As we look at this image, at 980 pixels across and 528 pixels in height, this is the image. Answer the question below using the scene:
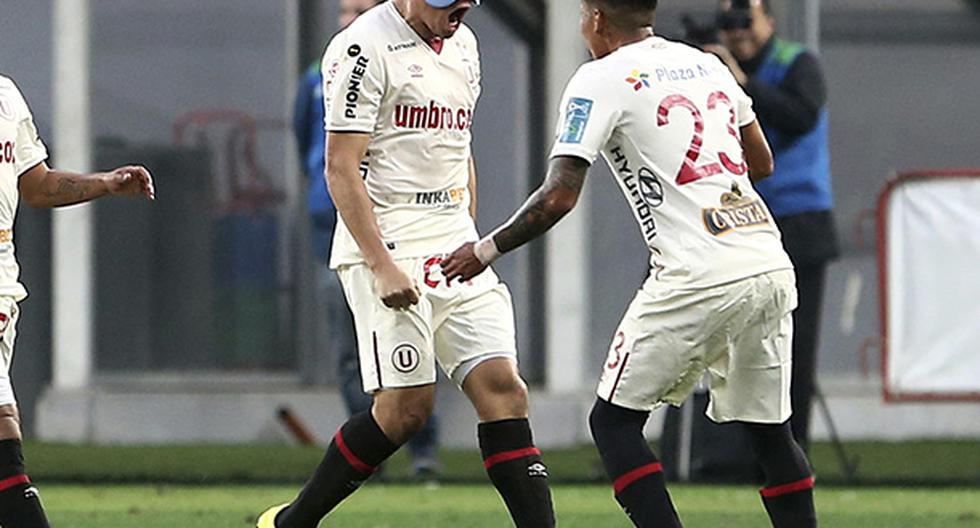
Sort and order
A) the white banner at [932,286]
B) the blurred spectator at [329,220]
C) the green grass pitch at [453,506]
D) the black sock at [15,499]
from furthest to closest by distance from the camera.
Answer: the blurred spectator at [329,220] < the white banner at [932,286] < the green grass pitch at [453,506] < the black sock at [15,499]

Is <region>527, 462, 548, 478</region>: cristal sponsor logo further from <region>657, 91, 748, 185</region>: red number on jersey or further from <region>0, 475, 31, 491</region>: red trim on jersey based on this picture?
<region>0, 475, 31, 491</region>: red trim on jersey

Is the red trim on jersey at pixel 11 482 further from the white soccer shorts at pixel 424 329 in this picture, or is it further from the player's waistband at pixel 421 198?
the player's waistband at pixel 421 198

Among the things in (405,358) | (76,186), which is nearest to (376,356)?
(405,358)

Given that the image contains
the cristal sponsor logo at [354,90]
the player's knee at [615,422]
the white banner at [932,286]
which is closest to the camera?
the player's knee at [615,422]

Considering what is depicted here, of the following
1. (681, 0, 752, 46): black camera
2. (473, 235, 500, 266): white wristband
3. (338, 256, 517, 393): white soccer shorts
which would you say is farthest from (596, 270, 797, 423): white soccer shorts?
(681, 0, 752, 46): black camera

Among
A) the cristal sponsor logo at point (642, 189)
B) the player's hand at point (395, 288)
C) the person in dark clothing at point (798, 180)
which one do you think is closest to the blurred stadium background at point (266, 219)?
the person in dark clothing at point (798, 180)

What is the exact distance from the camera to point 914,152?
47.4 feet

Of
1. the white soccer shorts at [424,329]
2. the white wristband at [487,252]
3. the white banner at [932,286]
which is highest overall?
the white wristband at [487,252]

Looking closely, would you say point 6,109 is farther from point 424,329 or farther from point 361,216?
point 424,329

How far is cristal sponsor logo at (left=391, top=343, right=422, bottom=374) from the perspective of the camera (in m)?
7.39

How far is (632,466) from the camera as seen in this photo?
6.85m

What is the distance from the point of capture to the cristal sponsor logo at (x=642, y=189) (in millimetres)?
6816

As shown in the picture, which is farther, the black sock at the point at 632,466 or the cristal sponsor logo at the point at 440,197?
the cristal sponsor logo at the point at 440,197

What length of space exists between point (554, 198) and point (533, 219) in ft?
0.28
